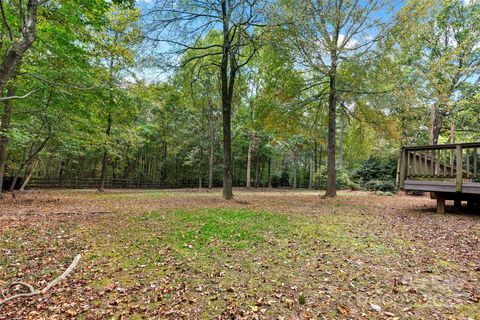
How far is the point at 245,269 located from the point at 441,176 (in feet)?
21.7

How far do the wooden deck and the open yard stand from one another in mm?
955

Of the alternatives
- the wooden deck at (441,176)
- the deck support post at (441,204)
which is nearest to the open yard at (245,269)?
the wooden deck at (441,176)

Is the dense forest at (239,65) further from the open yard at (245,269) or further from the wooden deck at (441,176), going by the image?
the wooden deck at (441,176)

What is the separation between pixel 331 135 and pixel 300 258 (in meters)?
9.49

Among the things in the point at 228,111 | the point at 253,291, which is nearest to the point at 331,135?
the point at 228,111

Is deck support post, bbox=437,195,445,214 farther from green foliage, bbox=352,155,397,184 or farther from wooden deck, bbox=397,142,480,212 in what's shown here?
green foliage, bbox=352,155,397,184

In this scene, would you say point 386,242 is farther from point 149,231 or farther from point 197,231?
point 149,231

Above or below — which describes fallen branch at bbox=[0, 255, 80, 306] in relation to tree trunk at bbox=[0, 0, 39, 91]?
below

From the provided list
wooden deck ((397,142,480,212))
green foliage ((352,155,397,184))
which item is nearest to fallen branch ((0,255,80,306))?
wooden deck ((397,142,480,212))

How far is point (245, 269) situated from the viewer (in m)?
3.72

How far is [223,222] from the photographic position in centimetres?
613

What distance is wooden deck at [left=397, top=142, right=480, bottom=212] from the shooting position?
6457 millimetres

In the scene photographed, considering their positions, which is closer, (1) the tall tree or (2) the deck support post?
(2) the deck support post

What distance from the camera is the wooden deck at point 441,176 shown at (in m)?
6.46
